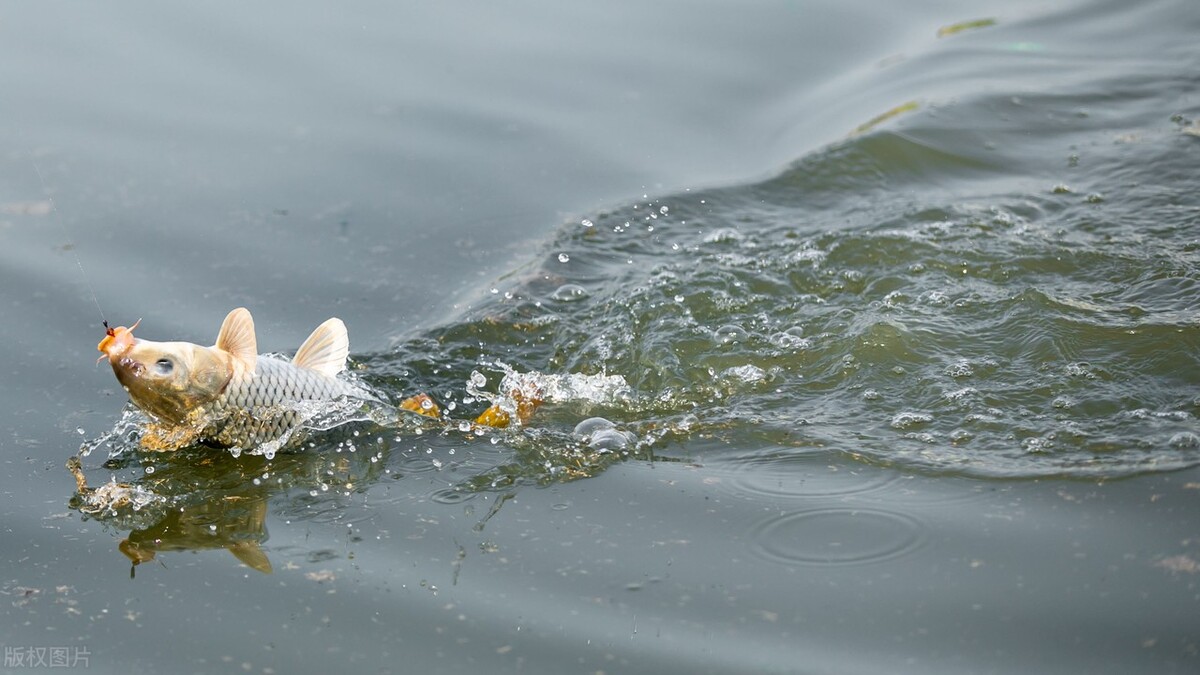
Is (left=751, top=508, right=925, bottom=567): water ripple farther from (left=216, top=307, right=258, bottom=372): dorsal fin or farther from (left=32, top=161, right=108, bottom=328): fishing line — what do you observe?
(left=32, top=161, right=108, bottom=328): fishing line

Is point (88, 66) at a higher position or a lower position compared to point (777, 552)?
higher

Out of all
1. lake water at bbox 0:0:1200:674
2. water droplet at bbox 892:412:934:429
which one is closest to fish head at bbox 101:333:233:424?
lake water at bbox 0:0:1200:674

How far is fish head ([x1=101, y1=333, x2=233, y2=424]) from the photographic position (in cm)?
350

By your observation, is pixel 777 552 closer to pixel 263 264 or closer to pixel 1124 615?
pixel 1124 615

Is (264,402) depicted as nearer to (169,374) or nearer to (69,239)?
(169,374)

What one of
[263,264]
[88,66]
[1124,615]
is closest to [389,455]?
[263,264]

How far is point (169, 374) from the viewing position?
3574mm

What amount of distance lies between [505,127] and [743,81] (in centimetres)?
142

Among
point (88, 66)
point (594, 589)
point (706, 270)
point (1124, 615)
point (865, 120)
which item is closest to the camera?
point (1124, 615)

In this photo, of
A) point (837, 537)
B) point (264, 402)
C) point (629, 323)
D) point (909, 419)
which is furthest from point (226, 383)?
point (909, 419)

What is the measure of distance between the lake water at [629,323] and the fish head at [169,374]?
0.31 metres

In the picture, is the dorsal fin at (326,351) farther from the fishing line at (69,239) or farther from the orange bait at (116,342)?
the fishing line at (69,239)

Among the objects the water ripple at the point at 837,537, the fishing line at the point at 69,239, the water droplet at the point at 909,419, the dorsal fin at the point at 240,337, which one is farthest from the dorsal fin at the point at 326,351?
the water droplet at the point at 909,419

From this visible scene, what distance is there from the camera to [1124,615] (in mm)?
2932
